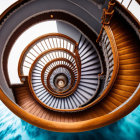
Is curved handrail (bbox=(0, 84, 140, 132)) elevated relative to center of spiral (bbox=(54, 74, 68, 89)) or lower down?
lower down

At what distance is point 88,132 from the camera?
→ 2002 mm

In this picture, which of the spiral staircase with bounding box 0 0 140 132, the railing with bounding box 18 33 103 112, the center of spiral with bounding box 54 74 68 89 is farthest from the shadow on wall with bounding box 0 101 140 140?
the center of spiral with bounding box 54 74 68 89

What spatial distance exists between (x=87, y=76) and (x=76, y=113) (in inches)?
91.7

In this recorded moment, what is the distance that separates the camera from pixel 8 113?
3.98 metres

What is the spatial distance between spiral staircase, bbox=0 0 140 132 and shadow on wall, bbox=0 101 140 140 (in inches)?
14.5

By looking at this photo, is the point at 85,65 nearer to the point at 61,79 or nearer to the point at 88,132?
the point at 88,132

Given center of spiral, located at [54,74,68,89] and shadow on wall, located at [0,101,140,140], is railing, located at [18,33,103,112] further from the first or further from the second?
center of spiral, located at [54,74,68,89]

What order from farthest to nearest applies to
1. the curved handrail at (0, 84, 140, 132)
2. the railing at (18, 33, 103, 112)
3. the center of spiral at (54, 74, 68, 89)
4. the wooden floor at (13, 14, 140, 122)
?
the center of spiral at (54, 74, 68, 89) < the railing at (18, 33, 103, 112) < the wooden floor at (13, 14, 140, 122) < the curved handrail at (0, 84, 140, 132)

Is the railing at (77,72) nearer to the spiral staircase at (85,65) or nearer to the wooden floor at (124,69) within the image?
the spiral staircase at (85,65)

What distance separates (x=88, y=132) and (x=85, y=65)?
13.1 ft

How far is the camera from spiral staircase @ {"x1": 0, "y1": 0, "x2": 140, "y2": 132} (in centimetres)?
174

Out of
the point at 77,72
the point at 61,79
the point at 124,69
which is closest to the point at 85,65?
the point at 77,72

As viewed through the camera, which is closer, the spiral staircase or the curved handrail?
the curved handrail

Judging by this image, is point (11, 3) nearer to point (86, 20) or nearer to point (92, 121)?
point (86, 20)
